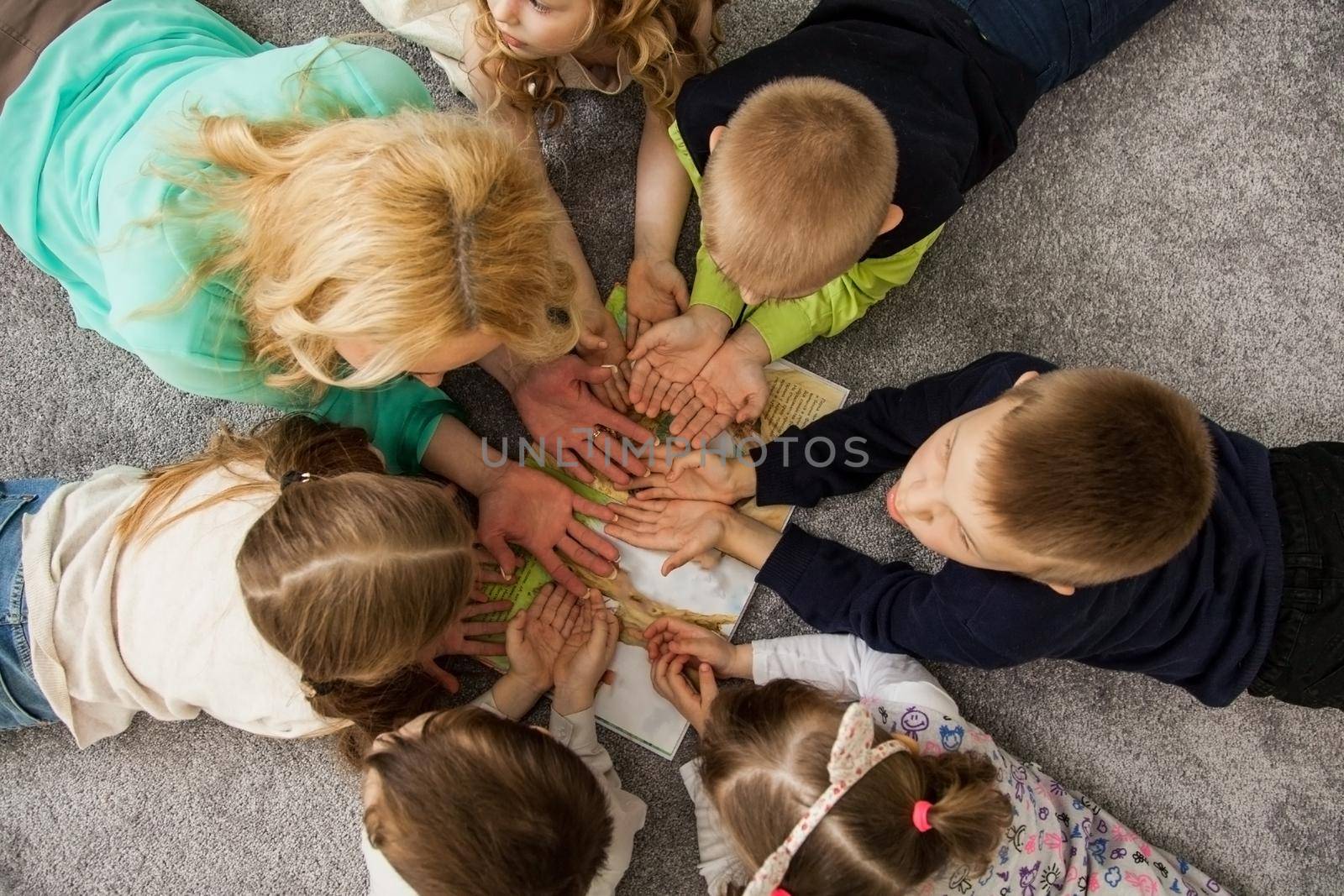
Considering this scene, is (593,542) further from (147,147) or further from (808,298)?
(147,147)

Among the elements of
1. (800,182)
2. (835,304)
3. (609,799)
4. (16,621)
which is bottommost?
(609,799)

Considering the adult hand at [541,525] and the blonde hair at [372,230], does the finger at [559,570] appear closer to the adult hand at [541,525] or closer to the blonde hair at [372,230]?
the adult hand at [541,525]

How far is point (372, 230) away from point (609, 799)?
0.56 m

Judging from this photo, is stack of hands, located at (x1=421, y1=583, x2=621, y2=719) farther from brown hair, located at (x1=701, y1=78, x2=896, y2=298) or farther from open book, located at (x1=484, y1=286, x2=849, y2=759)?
brown hair, located at (x1=701, y1=78, x2=896, y2=298)

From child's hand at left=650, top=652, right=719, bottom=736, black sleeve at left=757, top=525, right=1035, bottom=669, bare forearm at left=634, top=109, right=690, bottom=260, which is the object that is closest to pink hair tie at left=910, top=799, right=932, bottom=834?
black sleeve at left=757, top=525, right=1035, bottom=669

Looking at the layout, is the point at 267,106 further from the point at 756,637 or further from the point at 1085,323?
the point at 1085,323

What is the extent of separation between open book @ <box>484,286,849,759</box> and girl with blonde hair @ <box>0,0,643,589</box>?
9 centimetres

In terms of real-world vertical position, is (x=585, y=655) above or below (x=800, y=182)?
below

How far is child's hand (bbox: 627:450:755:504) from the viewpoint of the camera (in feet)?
2.98

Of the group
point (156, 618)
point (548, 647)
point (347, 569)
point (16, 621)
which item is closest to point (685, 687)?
point (548, 647)

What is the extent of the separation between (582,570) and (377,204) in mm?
465

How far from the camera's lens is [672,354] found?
2.97ft

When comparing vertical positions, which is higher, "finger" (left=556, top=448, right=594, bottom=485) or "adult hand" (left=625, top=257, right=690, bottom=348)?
"adult hand" (left=625, top=257, right=690, bottom=348)

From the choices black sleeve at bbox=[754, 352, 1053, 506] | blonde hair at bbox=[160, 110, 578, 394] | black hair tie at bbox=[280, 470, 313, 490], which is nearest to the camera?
blonde hair at bbox=[160, 110, 578, 394]
